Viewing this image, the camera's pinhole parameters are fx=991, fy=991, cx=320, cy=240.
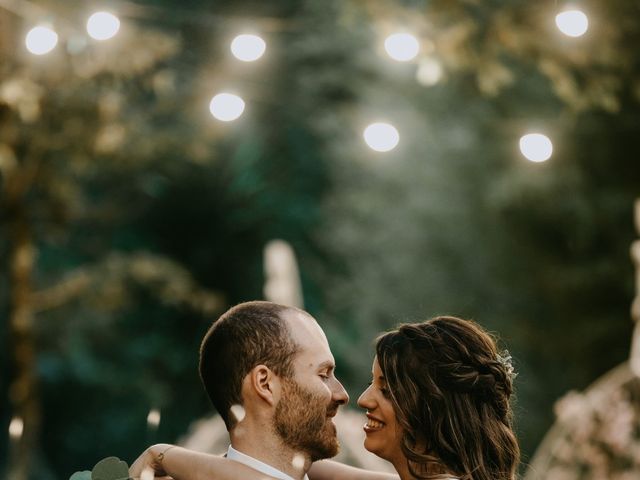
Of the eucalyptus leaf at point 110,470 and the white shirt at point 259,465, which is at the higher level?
the white shirt at point 259,465

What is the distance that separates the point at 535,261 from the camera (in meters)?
10.1

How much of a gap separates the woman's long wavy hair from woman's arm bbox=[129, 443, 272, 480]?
448 mm

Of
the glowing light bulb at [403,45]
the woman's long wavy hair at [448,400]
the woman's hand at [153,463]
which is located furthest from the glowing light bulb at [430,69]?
the woman's hand at [153,463]

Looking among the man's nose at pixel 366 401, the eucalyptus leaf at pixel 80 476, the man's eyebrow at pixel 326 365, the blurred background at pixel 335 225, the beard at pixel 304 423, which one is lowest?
the eucalyptus leaf at pixel 80 476

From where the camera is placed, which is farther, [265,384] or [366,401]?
[366,401]

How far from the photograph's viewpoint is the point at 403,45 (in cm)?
471

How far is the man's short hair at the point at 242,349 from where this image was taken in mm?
2412

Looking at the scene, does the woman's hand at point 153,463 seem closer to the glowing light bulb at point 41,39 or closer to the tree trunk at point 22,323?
the glowing light bulb at point 41,39

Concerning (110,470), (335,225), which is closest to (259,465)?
(110,470)

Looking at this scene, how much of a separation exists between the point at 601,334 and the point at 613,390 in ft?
15.0

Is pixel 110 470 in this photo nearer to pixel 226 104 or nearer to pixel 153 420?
pixel 153 420

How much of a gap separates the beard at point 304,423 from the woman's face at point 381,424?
0.21 meters

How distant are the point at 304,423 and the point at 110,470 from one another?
1.61ft

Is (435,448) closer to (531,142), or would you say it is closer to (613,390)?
(531,142)
